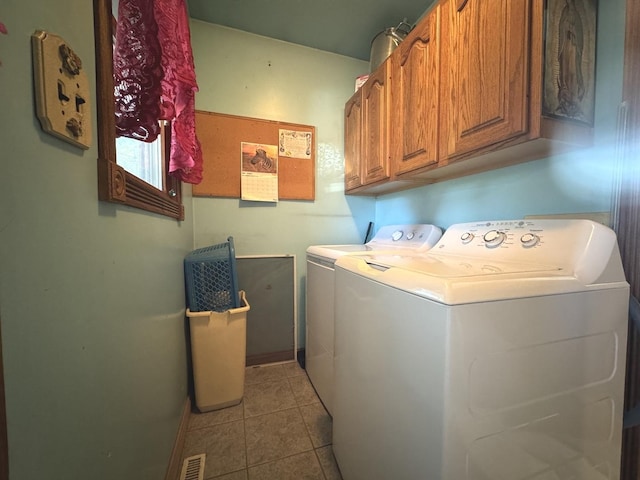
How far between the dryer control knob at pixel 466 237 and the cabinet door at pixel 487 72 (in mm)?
374

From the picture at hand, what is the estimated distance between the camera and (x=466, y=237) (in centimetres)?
112

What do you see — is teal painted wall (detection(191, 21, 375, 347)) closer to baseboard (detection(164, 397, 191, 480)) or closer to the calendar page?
the calendar page

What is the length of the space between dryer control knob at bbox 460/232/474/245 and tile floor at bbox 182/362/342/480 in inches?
47.9

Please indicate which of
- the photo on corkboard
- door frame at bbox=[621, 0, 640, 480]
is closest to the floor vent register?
door frame at bbox=[621, 0, 640, 480]

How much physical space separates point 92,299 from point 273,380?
61.2 inches

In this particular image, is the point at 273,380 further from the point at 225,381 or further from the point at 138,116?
the point at 138,116

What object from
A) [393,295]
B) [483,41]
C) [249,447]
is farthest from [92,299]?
[483,41]

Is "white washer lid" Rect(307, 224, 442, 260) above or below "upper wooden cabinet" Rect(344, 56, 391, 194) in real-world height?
below

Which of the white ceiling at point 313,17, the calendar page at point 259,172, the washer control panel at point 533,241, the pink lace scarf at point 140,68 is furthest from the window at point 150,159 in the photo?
the washer control panel at point 533,241

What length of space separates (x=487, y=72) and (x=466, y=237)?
0.66 meters

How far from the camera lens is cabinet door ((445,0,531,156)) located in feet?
2.64

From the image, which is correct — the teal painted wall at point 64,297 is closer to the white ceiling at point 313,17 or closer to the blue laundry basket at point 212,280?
the blue laundry basket at point 212,280

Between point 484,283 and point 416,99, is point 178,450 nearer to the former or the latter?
point 484,283

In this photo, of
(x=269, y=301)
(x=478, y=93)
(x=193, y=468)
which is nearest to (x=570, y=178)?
(x=478, y=93)
